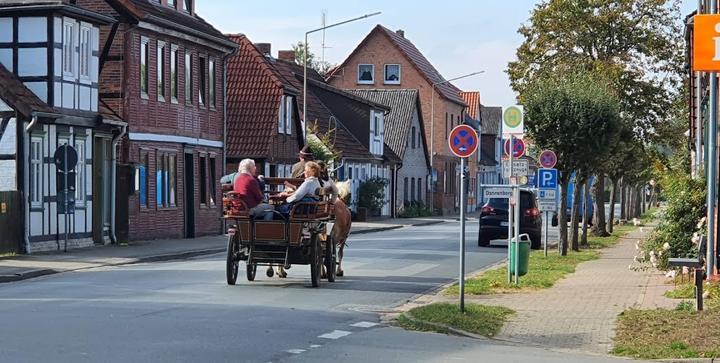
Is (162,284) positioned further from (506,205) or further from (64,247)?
(506,205)

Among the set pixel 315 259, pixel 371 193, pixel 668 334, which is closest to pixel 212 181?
pixel 371 193

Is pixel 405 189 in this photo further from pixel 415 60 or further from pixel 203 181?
pixel 203 181

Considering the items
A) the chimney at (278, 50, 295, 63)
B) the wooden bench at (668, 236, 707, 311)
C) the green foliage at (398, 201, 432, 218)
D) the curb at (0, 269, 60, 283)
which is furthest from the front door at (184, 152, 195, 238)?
the chimney at (278, 50, 295, 63)

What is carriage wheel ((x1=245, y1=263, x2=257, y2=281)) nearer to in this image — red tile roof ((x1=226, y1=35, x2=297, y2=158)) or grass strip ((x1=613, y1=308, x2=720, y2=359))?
grass strip ((x1=613, y1=308, x2=720, y2=359))

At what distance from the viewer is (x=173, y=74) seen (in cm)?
3772

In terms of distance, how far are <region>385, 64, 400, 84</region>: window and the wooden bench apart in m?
64.1

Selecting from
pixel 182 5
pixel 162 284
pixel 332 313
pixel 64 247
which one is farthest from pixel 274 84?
pixel 332 313

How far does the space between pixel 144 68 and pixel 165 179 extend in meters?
3.82

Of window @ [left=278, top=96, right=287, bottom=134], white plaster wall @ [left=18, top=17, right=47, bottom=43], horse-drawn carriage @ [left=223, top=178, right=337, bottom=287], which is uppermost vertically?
white plaster wall @ [left=18, top=17, right=47, bottom=43]

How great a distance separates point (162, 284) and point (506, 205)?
19.8 m

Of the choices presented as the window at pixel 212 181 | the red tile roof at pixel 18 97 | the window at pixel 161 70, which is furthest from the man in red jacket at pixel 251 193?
the window at pixel 212 181

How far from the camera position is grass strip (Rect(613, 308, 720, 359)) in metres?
12.8

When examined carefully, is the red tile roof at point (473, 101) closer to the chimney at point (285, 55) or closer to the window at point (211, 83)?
the chimney at point (285, 55)

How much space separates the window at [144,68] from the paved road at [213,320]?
1225 cm
